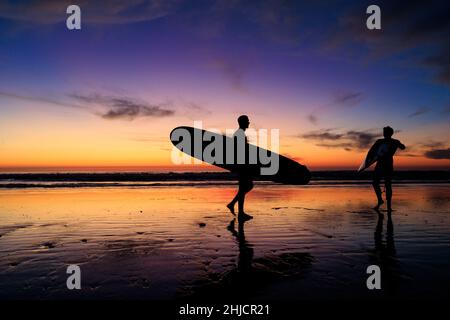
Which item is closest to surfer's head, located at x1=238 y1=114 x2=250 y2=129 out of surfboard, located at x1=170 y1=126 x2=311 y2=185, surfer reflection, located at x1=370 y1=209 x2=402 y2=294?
surfboard, located at x1=170 y1=126 x2=311 y2=185

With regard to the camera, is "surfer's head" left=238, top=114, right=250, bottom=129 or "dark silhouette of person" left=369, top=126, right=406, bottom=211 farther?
"dark silhouette of person" left=369, top=126, right=406, bottom=211

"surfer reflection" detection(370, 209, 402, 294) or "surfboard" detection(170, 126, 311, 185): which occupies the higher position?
"surfboard" detection(170, 126, 311, 185)

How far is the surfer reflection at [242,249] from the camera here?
194 inches

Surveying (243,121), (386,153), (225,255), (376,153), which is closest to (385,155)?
(386,153)

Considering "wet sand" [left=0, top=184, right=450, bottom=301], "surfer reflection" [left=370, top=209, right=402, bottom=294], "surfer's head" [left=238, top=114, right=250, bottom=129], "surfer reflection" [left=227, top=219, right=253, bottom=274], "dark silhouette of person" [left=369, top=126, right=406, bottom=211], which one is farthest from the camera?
"dark silhouette of person" [left=369, top=126, right=406, bottom=211]

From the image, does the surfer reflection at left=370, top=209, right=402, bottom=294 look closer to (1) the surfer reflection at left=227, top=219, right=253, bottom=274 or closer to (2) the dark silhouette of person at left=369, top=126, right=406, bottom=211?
(1) the surfer reflection at left=227, top=219, right=253, bottom=274

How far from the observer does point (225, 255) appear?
558 cm

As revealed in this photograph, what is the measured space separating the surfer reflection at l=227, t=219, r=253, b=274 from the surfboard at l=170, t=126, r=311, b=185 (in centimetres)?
209

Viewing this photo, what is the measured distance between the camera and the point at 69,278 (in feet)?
14.3

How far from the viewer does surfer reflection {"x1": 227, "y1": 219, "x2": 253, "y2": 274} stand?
494cm

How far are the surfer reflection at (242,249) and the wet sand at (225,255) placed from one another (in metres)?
0.01
